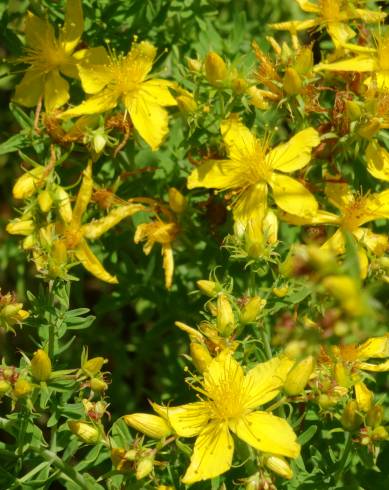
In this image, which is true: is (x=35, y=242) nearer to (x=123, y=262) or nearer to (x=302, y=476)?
(x=123, y=262)

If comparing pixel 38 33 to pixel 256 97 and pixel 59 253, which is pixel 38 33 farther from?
pixel 59 253

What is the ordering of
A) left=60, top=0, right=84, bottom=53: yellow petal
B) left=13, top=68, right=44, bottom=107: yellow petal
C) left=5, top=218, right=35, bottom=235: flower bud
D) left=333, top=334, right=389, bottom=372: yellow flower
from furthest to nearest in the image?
1. left=13, top=68, right=44, bottom=107: yellow petal
2. left=60, top=0, right=84, bottom=53: yellow petal
3. left=5, top=218, right=35, bottom=235: flower bud
4. left=333, top=334, right=389, bottom=372: yellow flower

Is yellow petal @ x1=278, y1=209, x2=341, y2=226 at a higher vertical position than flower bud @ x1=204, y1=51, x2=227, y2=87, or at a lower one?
lower

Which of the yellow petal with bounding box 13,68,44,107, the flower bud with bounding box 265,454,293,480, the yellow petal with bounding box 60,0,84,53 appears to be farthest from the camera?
the yellow petal with bounding box 13,68,44,107

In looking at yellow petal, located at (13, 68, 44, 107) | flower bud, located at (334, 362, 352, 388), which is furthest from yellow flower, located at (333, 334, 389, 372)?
yellow petal, located at (13, 68, 44, 107)

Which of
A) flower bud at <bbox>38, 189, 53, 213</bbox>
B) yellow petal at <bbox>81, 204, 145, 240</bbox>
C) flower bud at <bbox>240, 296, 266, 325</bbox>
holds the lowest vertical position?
flower bud at <bbox>240, 296, 266, 325</bbox>

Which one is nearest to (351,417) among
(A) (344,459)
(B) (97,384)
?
(A) (344,459)

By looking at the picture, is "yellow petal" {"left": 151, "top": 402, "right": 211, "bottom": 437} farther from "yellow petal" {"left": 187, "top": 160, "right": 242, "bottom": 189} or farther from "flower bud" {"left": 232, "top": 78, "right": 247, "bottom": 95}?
"flower bud" {"left": 232, "top": 78, "right": 247, "bottom": 95}
